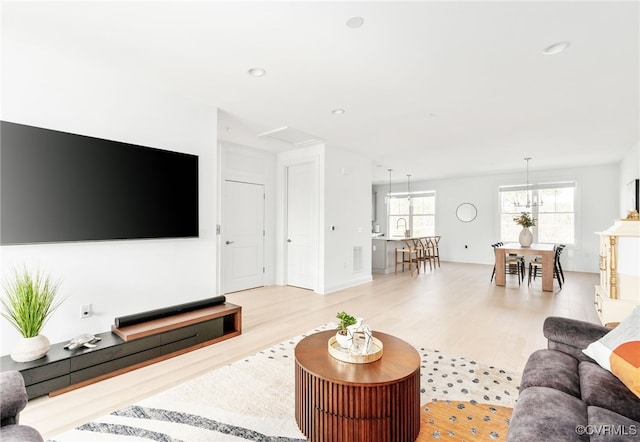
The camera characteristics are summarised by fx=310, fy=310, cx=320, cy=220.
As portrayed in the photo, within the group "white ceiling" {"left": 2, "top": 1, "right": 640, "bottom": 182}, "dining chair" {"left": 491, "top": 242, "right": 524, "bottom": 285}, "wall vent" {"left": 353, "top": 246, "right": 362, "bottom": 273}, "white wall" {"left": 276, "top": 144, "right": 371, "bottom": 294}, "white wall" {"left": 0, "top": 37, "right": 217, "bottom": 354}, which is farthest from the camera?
"dining chair" {"left": 491, "top": 242, "right": 524, "bottom": 285}

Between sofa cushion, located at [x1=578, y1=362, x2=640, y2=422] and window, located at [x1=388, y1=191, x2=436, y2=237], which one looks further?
window, located at [x1=388, y1=191, x2=436, y2=237]

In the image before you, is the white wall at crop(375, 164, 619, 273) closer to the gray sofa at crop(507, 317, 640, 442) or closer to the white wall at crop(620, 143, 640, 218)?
the white wall at crop(620, 143, 640, 218)

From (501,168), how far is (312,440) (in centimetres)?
807

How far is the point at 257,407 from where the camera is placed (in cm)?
207

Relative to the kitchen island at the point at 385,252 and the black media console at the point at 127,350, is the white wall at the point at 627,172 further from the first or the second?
the black media console at the point at 127,350

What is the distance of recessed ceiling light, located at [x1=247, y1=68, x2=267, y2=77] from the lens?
2.79m

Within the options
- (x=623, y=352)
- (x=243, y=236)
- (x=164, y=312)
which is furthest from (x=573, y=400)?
(x=243, y=236)

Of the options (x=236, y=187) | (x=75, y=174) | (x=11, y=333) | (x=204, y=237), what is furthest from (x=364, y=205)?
(x=11, y=333)

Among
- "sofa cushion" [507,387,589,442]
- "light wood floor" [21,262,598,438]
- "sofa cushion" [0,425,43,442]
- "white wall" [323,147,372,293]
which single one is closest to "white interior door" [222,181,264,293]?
"light wood floor" [21,262,598,438]

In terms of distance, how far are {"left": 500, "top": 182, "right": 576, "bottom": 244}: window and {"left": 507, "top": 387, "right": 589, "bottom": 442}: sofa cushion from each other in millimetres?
8207

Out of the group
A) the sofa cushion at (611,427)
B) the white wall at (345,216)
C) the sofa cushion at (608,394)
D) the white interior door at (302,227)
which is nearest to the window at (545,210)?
the white wall at (345,216)

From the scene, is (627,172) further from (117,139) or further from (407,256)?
(117,139)

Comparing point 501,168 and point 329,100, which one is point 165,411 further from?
point 501,168

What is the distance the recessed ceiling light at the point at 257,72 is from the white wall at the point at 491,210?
26.4 ft
